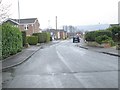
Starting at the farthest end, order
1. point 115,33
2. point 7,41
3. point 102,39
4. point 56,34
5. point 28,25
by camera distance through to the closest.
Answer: point 56,34 → point 28,25 → point 115,33 → point 102,39 → point 7,41

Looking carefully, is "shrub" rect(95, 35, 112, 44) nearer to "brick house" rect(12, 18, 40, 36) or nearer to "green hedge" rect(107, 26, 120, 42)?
"green hedge" rect(107, 26, 120, 42)

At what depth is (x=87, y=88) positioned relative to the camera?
9.49 meters

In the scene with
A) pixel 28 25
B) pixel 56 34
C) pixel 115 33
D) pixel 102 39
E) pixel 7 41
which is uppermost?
pixel 28 25

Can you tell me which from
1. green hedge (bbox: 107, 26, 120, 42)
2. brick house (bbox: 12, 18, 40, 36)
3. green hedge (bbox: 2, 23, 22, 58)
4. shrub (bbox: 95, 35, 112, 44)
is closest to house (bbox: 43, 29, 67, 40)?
brick house (bbox: 12, 18, 40, 36)

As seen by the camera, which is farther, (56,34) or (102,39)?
(56,34)

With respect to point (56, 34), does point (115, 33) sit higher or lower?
higher

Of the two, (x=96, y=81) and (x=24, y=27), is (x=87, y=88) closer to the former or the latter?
(x=96, y=81)

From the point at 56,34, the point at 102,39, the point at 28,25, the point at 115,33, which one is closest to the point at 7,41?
Answer: the point at 102,39

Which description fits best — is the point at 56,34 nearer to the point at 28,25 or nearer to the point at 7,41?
the point at 28,25

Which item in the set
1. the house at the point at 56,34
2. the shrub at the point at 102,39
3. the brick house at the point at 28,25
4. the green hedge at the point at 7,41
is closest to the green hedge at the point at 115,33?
the shrub at the point at 102,39

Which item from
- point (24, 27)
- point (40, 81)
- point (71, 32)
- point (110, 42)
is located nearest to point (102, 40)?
point (110, 42)

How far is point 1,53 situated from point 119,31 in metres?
25.8

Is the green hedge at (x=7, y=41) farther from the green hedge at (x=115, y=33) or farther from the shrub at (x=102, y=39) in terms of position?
the green hedge at (x=115, y=33)

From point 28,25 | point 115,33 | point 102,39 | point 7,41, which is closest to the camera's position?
point 7,41
